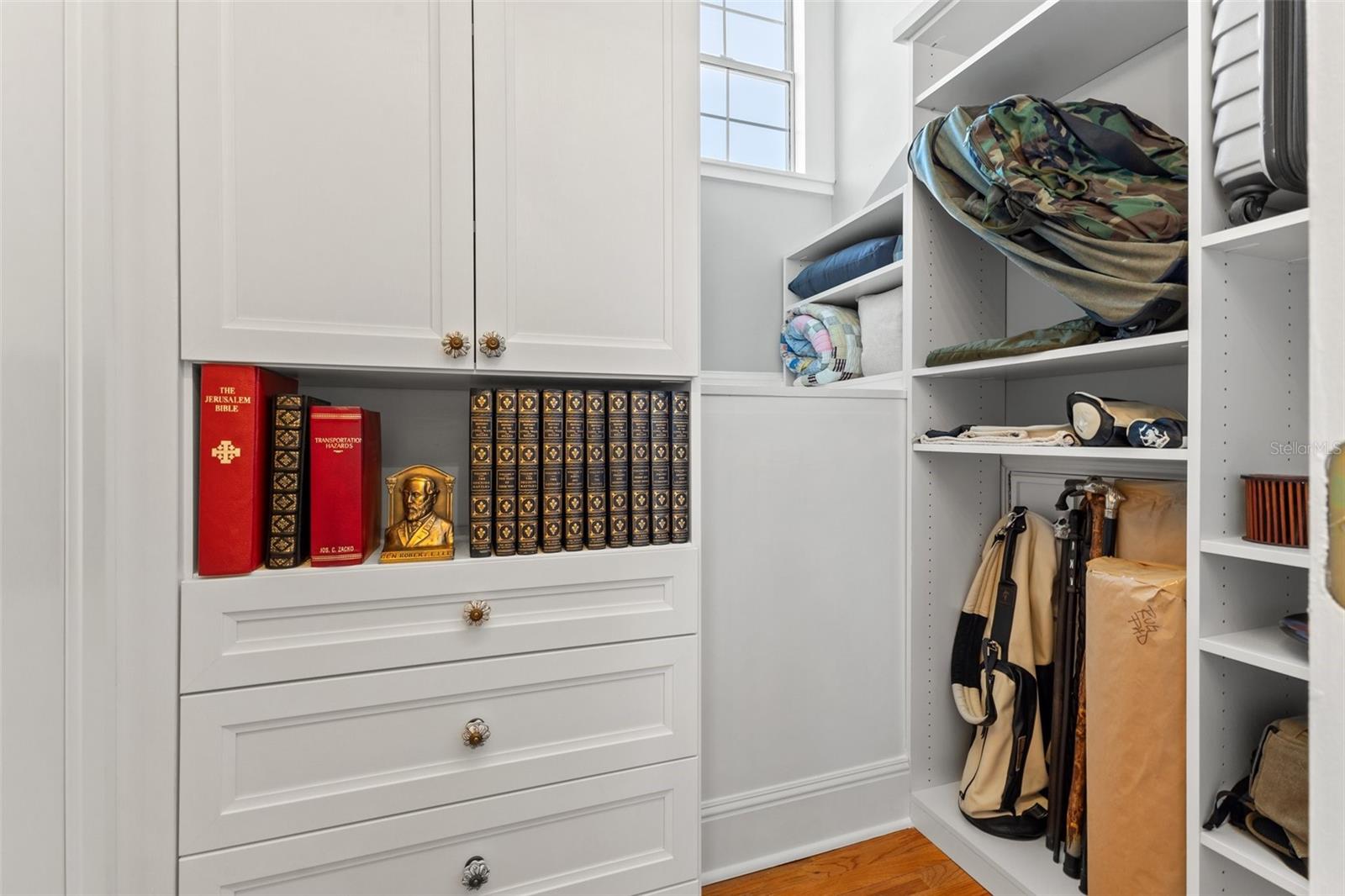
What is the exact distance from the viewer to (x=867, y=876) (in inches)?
60.8

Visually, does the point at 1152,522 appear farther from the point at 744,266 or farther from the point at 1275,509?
the point at 744,266

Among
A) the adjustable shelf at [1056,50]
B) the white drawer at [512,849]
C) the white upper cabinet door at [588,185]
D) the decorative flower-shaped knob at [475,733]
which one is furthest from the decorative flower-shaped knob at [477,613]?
the adjustable shelf at [1056,50]

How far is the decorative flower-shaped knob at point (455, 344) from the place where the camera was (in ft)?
3.90

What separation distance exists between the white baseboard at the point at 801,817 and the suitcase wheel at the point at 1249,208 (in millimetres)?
1401

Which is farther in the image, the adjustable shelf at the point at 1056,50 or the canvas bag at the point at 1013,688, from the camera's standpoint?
the canvas bag at the point at 1013,688

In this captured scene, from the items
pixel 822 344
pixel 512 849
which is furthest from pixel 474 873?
pixel 822 344

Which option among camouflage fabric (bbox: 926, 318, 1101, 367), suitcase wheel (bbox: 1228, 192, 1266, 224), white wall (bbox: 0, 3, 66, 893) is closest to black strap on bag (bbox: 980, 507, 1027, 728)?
camouflage fabric (bbox: 926, 318, 1101, 367)

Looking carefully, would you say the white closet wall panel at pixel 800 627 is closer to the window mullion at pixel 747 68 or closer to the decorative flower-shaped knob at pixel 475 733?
the decorative flower-shaped knob at pixel 475 733

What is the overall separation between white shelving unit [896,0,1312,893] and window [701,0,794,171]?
0.83 m

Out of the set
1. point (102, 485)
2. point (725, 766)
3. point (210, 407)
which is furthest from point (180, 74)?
point (725, 766)

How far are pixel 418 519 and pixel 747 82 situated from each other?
2168 mm

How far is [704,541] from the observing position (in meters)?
1.54

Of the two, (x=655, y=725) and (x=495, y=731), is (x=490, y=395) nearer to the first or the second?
(x=495, y=731)

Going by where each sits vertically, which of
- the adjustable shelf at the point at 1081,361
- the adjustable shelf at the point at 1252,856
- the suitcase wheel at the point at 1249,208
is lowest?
the adjustable shelf at the point at 1252,856
